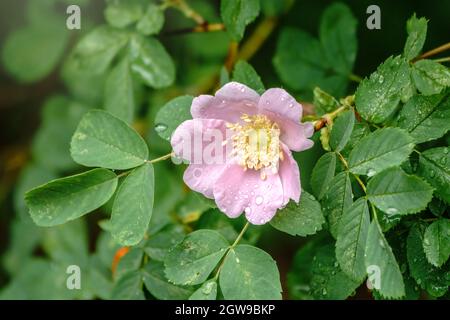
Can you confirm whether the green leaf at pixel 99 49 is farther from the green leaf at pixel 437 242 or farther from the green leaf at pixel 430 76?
the green leaf at pixel 437 242

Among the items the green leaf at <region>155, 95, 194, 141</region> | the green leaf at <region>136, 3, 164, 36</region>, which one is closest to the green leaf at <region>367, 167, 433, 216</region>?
the green leaf at <region>155, 95, 194, 141</region>

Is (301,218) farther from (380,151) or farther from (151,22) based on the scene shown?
(151,22)

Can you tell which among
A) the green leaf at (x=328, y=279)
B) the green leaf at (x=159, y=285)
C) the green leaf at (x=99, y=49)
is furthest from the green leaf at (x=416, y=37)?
the green leaf at (x=99, y=49)

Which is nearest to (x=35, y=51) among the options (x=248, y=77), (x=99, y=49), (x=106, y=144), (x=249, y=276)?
(x=99, y=49)

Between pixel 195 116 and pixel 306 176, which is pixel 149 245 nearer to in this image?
pixel 195 116

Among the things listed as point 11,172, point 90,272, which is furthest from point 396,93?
point 11,172

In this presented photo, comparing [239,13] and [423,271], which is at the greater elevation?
[239,13]

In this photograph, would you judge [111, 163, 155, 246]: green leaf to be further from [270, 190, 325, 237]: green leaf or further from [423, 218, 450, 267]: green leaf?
[423, 218, 450, 267]: green leaf
